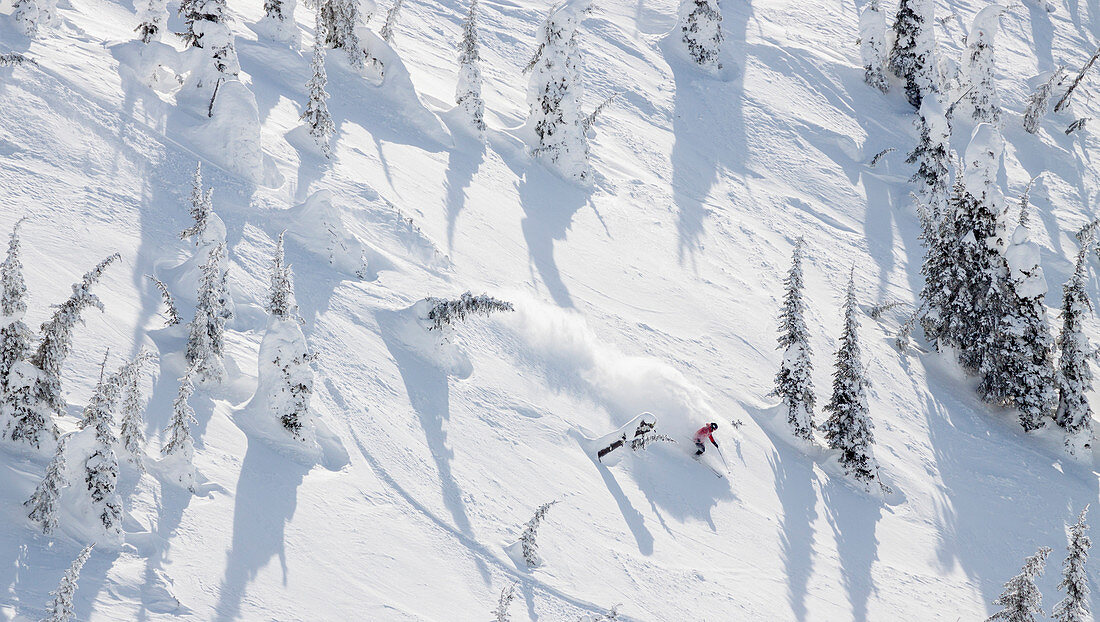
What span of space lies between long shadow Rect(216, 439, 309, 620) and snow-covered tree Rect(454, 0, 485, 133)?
13.9m

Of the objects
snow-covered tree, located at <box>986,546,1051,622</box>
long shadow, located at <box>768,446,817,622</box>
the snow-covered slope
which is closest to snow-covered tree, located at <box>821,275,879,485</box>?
the snow-covered slope

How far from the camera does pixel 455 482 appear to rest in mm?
12953

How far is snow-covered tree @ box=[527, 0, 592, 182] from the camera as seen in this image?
23.9 metres

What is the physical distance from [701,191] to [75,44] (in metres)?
16.7

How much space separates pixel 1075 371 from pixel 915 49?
55.3 feet

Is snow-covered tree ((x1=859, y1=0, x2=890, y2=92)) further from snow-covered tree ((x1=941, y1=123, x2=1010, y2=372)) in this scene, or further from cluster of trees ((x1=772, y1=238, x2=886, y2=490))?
cluster of trees ((x1=772, y1=238, x2=886, y2=490))

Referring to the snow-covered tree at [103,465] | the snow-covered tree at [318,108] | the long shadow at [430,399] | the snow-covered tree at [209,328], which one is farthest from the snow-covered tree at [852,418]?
the snow-covered tree at [103,465]

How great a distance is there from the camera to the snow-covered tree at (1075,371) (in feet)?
70.6

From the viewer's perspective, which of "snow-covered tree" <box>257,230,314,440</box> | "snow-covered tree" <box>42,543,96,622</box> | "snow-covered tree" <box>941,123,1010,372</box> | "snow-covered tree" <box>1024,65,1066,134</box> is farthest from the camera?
"snow-covered tree" <box>1024,65,1066,134</box>

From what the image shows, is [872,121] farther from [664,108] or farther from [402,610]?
[402,610]

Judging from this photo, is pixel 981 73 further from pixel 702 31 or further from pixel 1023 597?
pixel 1023 597

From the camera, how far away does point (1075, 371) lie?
853 inches

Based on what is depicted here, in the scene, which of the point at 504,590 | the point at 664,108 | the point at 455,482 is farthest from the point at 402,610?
the point at 664,108

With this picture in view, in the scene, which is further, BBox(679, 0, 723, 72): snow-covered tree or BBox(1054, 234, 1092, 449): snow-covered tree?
BBox(679, 0, 723, 72): snow-covered tree
